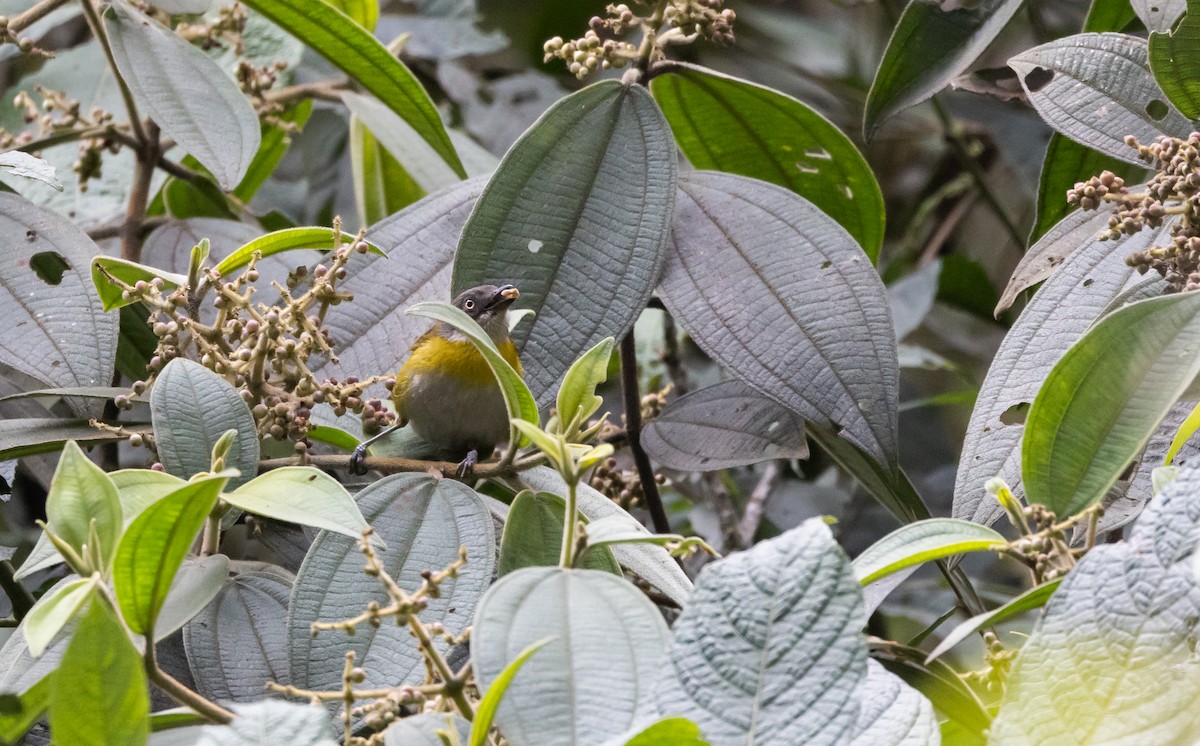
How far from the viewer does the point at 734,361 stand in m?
1.48

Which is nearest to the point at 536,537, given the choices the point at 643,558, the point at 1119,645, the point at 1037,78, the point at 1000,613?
the point at 643,558

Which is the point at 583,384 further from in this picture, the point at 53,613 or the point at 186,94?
the point at 186,94

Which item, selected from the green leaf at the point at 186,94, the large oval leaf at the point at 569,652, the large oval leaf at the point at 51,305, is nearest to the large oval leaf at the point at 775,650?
the large oval leaf at the point at 569,652

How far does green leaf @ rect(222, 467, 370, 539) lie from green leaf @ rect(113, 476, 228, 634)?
117 millimetres

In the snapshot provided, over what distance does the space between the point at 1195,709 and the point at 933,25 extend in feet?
4.19

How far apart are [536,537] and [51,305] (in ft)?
2.43

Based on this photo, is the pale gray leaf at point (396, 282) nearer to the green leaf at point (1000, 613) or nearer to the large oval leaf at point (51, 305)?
the large oval leaf at point (51, 305)

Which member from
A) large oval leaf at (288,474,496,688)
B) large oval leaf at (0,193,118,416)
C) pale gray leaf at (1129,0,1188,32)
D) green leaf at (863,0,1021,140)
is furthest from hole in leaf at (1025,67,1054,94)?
large oval leaf at (0,193,118,416)

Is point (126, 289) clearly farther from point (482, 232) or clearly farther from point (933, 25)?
point (933, 25)

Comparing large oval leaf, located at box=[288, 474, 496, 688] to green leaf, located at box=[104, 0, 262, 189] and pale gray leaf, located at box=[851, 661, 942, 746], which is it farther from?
green leaf, located at box=[104, 0, 262, 189]

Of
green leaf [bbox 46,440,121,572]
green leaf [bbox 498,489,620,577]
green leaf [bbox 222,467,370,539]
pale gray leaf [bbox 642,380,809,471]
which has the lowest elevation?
pale gray leaf [bbox 642,380,809,471]

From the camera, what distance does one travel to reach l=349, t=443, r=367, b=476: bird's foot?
4.83 feet

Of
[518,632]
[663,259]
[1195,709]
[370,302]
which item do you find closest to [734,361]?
[663,259]

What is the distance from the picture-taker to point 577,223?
160 cm
